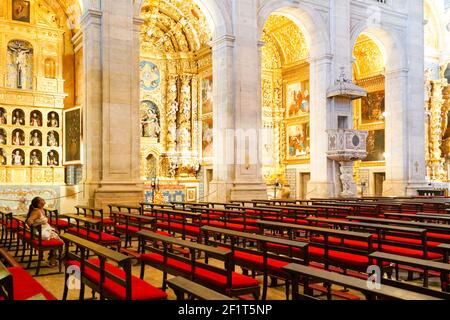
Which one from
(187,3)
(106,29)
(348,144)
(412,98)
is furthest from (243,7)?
(412,98)

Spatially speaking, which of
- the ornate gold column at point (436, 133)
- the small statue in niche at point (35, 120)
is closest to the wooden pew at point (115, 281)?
the small statue in niche at point (35, 120)

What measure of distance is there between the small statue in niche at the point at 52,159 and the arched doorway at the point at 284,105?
373 inches

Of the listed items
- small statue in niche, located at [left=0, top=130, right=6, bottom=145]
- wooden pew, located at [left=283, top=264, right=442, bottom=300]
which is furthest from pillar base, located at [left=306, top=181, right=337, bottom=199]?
wooden pew, located at [left=283, top=264, right=442, bottom=300]

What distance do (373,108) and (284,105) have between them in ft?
14.4

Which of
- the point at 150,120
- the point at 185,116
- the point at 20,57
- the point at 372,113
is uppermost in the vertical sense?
the point at 20,57

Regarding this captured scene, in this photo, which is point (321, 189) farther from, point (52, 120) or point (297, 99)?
point (52, 120)

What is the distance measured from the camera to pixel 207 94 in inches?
785

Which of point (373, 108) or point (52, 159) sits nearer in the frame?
point (52, 159)

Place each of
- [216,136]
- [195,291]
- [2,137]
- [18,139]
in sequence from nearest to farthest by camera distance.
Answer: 1. [195,291]
2. [216,136]
3. [2,137]
4. [18,139]

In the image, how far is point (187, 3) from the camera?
18.3 metres

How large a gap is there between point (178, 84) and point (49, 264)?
13.7 meters

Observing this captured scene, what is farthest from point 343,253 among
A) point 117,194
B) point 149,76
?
point 149,76

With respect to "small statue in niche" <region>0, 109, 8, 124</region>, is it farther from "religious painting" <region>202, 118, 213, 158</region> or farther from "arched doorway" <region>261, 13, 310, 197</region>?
"arched doorway" <region>261, 13, 310, 197</region>

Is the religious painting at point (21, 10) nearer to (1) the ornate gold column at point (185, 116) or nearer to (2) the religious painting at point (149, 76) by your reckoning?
(2) the religious painting at point (149, 76)
